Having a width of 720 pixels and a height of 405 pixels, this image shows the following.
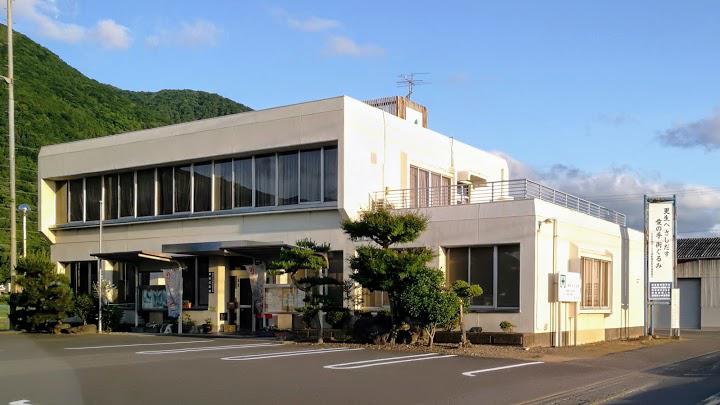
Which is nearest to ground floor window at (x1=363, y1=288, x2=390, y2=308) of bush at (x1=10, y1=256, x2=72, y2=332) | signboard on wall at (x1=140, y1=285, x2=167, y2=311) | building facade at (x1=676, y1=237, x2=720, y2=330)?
signboard on wall at (x1=140, y1=285, x2=167, y2=311)

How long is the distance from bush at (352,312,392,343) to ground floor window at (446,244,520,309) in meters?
2.79

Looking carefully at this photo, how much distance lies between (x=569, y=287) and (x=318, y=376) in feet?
34.2

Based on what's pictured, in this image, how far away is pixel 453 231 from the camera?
75.8 feet

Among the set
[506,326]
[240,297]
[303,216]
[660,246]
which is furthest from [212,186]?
[660,246]

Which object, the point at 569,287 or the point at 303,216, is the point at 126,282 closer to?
the point at 303,216

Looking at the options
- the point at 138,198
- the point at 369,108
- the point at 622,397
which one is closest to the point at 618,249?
the point at 369,108

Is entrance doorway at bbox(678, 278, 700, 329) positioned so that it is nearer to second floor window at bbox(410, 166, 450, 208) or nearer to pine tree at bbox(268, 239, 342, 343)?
second floor window at bbox(410, 166, 450, 208)

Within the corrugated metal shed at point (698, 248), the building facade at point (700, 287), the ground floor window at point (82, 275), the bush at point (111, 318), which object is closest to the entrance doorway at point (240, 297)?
the bush at point (111, 318)

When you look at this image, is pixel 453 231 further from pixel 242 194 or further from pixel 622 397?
pixel 622 397

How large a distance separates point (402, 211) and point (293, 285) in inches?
158

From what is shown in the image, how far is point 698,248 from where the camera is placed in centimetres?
4047

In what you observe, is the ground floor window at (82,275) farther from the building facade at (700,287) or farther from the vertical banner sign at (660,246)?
the building facade at (700,287)

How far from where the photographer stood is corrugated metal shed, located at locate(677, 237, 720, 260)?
38.6m

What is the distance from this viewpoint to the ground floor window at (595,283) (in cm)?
2498
